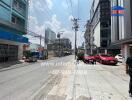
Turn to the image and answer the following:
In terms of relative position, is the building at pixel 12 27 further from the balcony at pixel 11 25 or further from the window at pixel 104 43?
the window at pixel 104 43

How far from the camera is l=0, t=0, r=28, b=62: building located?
3412 cm

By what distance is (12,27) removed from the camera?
123ft

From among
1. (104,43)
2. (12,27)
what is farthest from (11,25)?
(104,43)

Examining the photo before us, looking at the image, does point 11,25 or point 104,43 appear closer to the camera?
point 11,25

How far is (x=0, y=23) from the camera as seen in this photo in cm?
3238

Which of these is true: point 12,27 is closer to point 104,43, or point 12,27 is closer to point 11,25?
point 11,25

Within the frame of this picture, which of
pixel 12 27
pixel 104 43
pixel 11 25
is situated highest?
pixel 11 25

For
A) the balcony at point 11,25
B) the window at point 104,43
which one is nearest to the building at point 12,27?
the balcony at point 11,25

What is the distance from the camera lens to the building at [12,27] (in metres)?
34.1

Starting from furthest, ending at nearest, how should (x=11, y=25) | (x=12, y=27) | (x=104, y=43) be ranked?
Result: 1. (x=104, y=43)
2. (x=12, y=27)
3. (x=11, y=25)

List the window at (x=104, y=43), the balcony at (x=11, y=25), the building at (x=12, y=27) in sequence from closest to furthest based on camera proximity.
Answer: the balcony at (x=11, y=25) → the building at (x=12, y=27) → the window at (x=104, y=43)

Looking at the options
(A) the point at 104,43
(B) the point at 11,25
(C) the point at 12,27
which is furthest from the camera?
(A) the point at 104,43

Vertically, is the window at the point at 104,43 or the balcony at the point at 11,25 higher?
the balcony at the point at 11,25

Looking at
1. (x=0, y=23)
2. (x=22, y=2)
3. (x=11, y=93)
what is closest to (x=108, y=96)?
(x=11, y=93)
